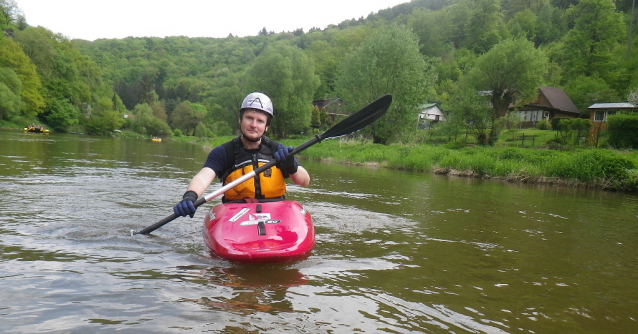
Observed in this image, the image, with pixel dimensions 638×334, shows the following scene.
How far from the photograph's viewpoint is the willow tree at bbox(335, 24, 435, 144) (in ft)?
89.2

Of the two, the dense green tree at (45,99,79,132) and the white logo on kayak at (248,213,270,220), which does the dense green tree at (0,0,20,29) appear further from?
the white logo on kayak at (248,213,270,220)

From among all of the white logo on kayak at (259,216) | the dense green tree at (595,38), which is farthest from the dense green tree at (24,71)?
the dense green tree at (595,38)

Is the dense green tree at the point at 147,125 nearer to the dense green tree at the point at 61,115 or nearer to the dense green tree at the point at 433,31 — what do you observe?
the dense green tree at the point at 61,115

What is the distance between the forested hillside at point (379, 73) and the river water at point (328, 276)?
2297 centimetres

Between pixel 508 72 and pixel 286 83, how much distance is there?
69.8 feet

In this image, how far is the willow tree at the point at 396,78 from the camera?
89.2 ft

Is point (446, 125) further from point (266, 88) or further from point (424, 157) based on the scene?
point (266, 88)

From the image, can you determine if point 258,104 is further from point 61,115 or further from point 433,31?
point 433,31

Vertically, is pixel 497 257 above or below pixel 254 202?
below

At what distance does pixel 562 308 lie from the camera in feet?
8.55

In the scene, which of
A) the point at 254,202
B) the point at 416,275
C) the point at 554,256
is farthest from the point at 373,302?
the point at 554,256

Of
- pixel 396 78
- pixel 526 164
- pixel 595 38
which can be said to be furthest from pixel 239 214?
pixel 595 38

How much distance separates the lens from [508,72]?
126 feet

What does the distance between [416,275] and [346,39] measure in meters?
92.0
